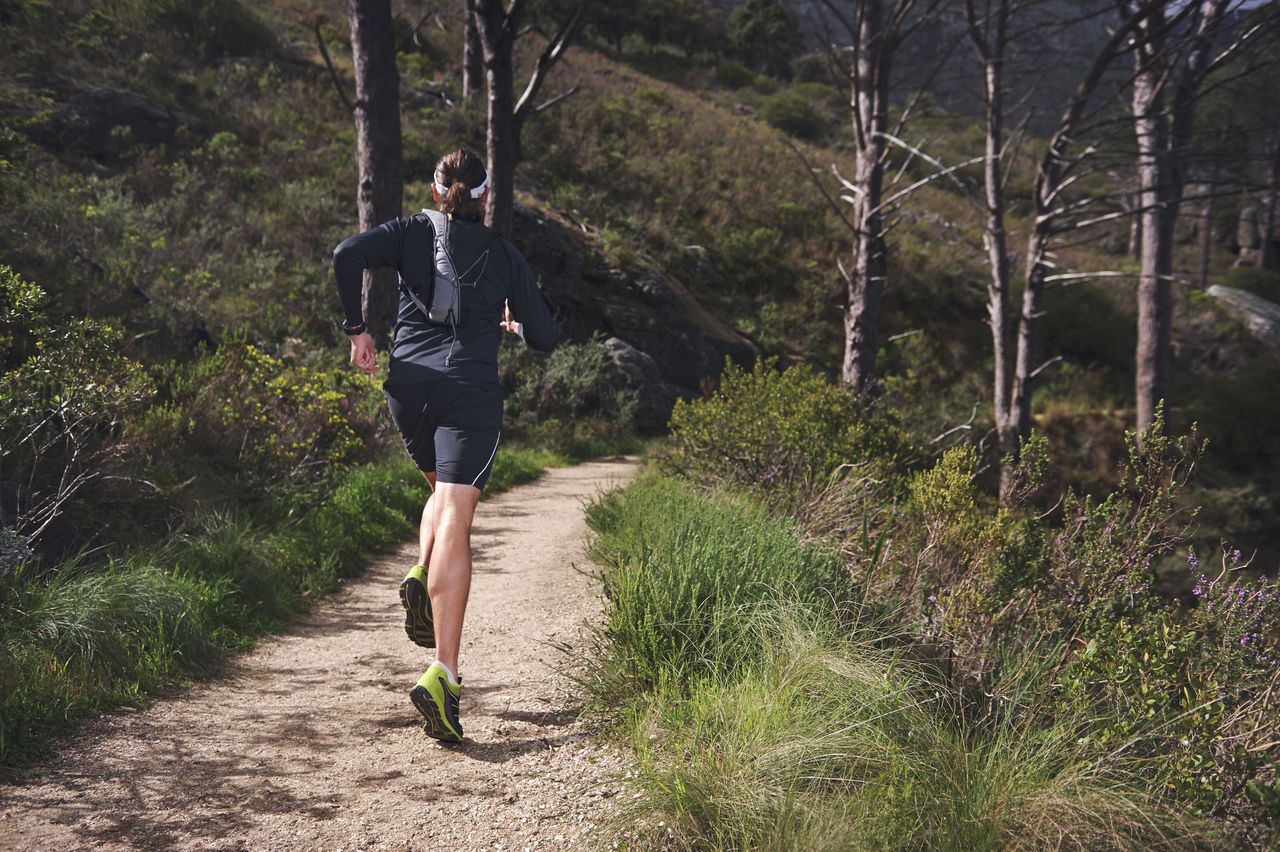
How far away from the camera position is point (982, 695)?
9.87 feet

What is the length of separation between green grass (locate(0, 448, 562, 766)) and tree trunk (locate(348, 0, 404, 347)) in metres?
4.51

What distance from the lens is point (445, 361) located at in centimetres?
328

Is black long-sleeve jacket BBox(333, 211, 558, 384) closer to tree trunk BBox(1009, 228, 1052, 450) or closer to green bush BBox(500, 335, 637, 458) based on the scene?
tree trunk BBox(1009, 228, 1052, 450)

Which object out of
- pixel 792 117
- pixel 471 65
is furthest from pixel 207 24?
pixel 792 117

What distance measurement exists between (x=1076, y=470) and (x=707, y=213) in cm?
1121

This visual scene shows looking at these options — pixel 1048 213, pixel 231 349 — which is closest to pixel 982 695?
pixel 231 349

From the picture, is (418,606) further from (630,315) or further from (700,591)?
(630,315)

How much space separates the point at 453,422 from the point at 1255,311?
23729mm

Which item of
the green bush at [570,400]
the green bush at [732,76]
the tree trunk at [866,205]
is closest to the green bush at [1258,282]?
the green bush at [570,400]

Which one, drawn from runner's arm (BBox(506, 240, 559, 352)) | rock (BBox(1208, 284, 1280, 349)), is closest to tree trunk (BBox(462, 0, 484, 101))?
rock (BBox(1208, 284, 1280, 349))

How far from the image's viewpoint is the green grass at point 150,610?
10.1 ft

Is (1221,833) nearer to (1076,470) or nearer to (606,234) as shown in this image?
(1076,470)

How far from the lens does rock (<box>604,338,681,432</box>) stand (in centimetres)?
1344

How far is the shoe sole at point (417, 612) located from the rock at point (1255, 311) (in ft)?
72.6
